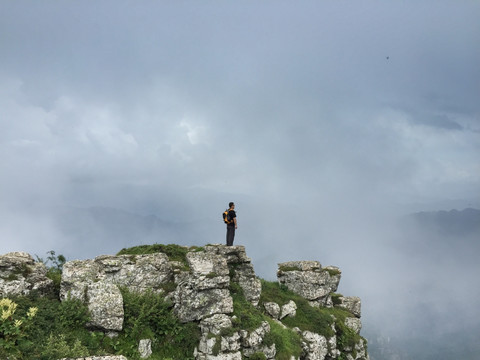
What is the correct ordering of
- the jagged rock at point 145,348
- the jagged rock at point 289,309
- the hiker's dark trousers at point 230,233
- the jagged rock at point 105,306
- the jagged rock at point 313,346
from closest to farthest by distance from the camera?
1. the jagged rock at point 105,306
2. the jagged rock at point 145,348
3. the jagged rock at point 313,346
4. the jagged rock at point 289,309
5. the hiker's dark trousers at point 230,233

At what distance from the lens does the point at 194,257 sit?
25.2 m

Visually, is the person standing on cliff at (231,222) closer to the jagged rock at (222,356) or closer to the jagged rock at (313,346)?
the jagged rock at (313,346)

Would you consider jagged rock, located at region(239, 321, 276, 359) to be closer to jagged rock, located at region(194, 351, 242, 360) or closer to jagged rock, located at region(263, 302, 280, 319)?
jagged rock, located at region(194, 351, 242, 360)

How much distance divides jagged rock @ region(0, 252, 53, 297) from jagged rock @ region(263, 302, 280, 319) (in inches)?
684

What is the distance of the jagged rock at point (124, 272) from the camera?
22156 millimetres

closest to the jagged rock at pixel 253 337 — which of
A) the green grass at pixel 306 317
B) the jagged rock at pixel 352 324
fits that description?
the green grass at pixel 306 317

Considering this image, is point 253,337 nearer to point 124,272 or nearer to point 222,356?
point 222,356

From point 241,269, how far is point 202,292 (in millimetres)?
6971

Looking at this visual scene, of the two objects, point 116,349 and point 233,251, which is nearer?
point 116,349

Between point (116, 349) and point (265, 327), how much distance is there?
1027 cm

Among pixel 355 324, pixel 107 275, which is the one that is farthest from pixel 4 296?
pixel 355 324

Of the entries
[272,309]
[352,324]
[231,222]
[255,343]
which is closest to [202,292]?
[255,343]

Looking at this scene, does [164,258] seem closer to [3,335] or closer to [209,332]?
[209,332]

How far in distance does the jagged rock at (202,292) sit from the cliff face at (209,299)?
0.06 meters
